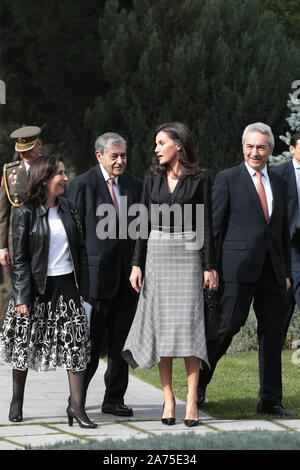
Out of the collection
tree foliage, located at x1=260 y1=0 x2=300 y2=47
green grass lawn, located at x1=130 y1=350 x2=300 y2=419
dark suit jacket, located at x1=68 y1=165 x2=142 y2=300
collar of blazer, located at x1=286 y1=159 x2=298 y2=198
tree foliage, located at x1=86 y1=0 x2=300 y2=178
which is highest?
tree foliage, located at x1=260 y1=0 x2=300 y2=47

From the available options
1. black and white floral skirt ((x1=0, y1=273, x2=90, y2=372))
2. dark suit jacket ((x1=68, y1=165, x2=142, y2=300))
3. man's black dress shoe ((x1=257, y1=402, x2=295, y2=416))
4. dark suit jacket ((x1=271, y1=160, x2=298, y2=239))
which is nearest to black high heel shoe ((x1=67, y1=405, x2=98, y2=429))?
black and white floral skirt ((x1=0, y1=273, x2=90, y2=372))

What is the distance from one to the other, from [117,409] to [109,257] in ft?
3.43

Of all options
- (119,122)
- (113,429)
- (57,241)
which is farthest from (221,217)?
(119,122)

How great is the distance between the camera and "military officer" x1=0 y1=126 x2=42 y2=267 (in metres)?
8.28

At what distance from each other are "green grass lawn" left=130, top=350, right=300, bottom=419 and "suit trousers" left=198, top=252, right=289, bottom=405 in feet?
0.90

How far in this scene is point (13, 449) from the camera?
5.89 metres

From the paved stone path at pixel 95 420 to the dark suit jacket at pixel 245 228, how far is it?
3.29 feet

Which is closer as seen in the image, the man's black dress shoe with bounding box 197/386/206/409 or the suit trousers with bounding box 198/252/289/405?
the suit trousers with bounding box 198/252/289/405

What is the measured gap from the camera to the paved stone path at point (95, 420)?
Result: 20.9 feet

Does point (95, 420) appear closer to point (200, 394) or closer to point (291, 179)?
point (200, 394)

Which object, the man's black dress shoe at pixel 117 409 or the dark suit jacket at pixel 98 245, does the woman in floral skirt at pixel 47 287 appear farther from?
the man's black dress shoe at pixel 117 409

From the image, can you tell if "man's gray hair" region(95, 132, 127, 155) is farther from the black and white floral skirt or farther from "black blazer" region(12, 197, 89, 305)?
the black and white floral skirt

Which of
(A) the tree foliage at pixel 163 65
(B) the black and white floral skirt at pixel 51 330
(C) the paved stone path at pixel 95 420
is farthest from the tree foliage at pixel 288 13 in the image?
(B) the black and white floral skirt at pixel 51 330

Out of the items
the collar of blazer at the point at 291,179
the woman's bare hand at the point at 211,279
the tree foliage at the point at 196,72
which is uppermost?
the tree foliage at the point at 196,72
